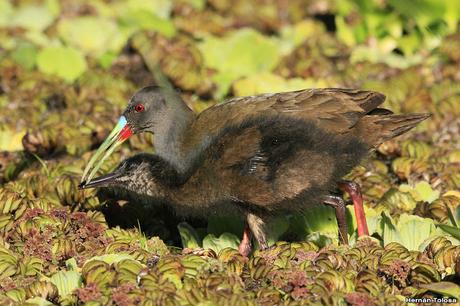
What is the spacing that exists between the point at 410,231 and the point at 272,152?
32.1 inches

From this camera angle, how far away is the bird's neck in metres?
5.39

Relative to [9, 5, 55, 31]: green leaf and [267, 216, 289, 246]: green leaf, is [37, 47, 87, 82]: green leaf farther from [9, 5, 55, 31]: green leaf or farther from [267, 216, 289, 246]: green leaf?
[267, 216, 289, 246]: green leaf

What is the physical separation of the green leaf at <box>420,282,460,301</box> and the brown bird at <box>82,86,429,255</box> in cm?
84

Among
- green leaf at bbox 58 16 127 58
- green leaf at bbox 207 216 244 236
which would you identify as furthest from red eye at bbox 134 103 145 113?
green leaf at bbox 58 16 127 58

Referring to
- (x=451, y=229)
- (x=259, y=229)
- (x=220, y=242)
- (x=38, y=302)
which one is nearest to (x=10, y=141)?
(x=220, y=242)

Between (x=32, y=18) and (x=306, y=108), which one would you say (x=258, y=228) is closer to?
(x=306, y=108)

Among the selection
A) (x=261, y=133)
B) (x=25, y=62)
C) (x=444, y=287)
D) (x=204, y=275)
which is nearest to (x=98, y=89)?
(x=25, y=62)

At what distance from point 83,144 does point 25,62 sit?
1.78m

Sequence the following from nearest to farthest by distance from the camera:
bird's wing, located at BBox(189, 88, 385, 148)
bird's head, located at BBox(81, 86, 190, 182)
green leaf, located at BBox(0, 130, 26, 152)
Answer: bird's wing, located at BBox(189, 88, 385, 148) → bird's head, located at BBox(81, 86, 190, 182) → green leaf, located at BBox(0, 130, 26, 152)

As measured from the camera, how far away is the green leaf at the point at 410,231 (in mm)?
4711

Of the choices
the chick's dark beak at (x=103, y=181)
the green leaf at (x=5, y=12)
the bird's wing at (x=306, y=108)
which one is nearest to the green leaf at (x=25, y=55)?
the green leaf at (x=5, y=12)

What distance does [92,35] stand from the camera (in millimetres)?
8062

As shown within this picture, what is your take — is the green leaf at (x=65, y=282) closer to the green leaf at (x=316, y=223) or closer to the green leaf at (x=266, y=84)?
the green leaf at (x=316, y=223)

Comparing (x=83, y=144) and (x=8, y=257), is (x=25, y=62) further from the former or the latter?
(x=8, y=257)
